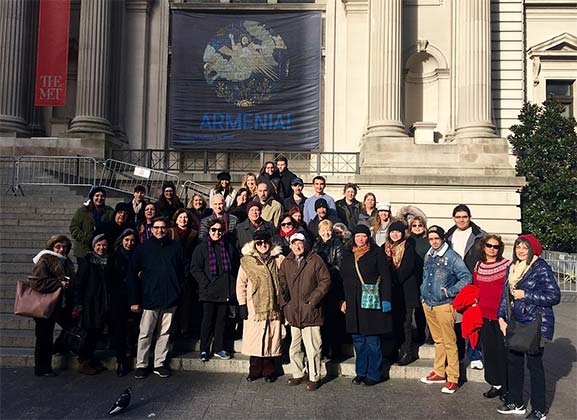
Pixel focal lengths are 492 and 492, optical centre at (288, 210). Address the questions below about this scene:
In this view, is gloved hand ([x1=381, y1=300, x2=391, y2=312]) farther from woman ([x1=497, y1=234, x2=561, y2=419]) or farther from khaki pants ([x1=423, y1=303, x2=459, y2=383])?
woman ([x1=497, y1=234, x2=561, y2=419])

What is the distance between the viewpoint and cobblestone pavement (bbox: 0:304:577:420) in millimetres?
5449

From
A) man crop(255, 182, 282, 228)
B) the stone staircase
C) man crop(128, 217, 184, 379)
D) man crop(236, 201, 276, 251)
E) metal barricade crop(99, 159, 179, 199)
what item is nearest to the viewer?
man crop(128, 217, 184, 379)

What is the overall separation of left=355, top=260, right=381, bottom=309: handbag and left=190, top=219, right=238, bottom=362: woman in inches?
71.7

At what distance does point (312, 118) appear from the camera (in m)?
19.8

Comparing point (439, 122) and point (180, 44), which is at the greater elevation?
point (180, 44)

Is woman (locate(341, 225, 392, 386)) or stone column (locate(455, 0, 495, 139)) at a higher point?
stone column (locate(455, 0, 495, 139))

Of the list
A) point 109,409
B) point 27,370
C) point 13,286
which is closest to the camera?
point 109,409

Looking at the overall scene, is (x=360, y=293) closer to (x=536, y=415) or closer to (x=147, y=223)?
(x=536, y=415)

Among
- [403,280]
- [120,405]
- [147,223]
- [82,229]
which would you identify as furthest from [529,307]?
[82,229]

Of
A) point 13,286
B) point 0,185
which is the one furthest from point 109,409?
point 0,185

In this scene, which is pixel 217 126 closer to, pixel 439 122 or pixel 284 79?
pixel 284 79

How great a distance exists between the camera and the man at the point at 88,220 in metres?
7.77

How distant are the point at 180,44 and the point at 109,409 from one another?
17483 millimetres

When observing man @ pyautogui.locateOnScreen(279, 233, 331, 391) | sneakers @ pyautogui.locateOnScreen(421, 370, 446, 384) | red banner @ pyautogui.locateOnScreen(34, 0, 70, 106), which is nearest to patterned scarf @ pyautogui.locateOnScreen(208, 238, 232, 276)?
man @ pyautogui.locateOnScreen(279, 233, 331, 391)
